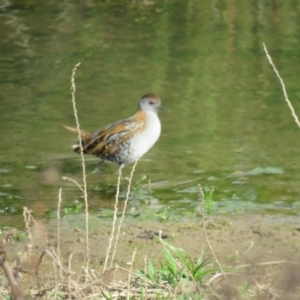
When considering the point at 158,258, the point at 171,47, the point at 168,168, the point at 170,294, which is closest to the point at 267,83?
the point at 171,47

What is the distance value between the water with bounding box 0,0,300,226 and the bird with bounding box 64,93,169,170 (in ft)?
0.65

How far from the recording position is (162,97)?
36.0ft

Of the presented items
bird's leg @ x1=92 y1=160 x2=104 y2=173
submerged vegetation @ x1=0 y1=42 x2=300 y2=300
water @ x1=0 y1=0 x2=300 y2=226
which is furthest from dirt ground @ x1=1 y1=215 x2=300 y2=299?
bird's leg @ x1=92 y1=160 x2=104 y2=173

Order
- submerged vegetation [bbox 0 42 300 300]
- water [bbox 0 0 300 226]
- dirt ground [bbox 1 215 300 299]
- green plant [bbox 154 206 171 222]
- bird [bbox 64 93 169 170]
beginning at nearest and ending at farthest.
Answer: submerged vegetation [bbox 0 42 300 300], dirt ground [bbox 1 215 300 299], green plant [bbox 154 206 171 222], water [bbox 0 0 300 226], bird [bbox 64 93 169 170]

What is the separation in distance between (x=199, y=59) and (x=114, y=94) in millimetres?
1914

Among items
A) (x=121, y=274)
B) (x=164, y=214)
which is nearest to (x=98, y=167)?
(x=164, y=214)

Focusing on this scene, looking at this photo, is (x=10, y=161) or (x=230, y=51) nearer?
(x=10, y=161)

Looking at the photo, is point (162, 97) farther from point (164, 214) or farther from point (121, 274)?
point (121, 274)

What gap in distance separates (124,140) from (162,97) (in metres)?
2.48

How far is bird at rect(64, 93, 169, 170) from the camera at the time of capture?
855cm

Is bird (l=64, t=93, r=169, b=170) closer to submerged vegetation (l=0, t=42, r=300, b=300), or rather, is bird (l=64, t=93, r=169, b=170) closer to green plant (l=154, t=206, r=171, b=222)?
green plant (l=154, t=206, r=171, b=222)

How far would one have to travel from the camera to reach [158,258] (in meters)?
6.38

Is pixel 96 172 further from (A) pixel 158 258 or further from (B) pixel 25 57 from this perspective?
(B) pixel 25 57

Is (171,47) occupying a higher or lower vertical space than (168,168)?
lower
